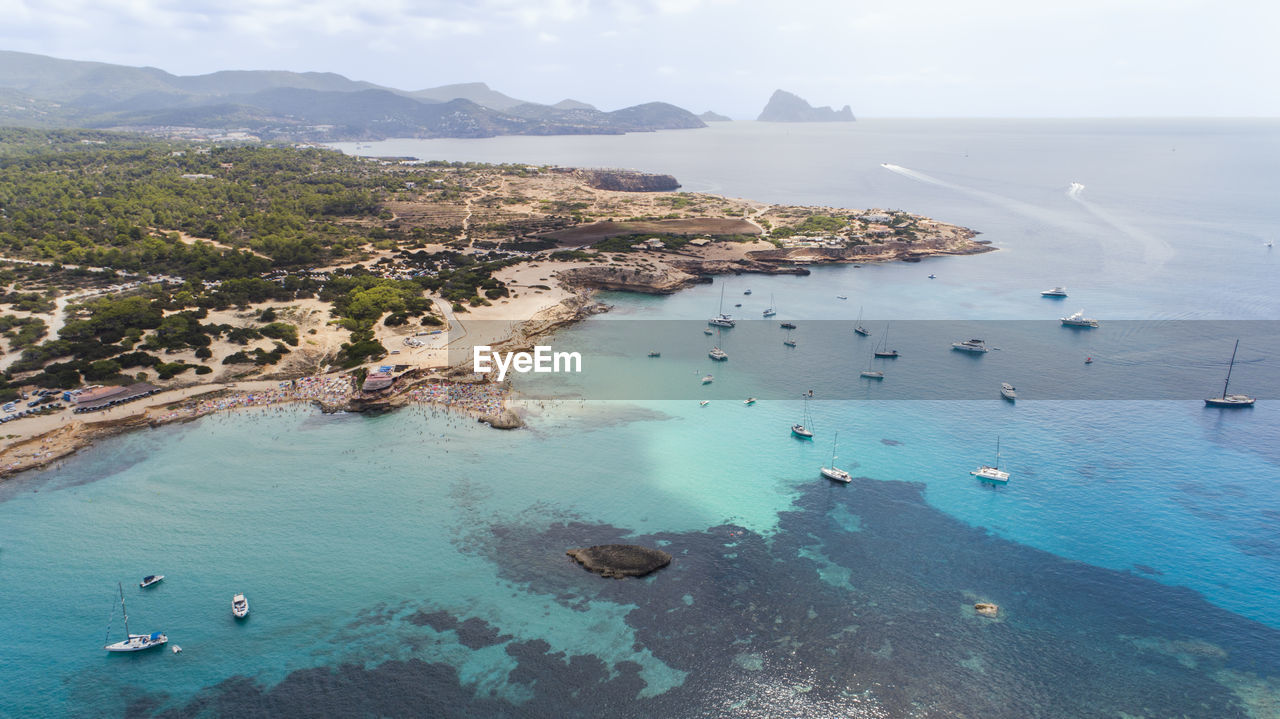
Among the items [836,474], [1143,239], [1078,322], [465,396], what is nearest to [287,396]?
[465,396]

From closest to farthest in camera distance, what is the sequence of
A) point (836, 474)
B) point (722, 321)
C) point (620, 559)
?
point (620, 559)
point (836, 474)
point (722, 321)

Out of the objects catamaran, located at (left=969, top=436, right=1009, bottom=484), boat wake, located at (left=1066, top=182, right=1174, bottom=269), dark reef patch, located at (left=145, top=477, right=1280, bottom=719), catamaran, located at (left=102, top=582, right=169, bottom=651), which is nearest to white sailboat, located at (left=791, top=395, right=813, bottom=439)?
catamaran, located at (left=969, top=436, right=1009, bottom=484)

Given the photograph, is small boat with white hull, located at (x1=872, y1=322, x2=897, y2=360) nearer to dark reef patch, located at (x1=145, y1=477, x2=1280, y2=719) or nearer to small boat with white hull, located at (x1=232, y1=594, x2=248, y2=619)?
dark reef patch, located at (x1=145, y1=477, x2=1280, y2=719)

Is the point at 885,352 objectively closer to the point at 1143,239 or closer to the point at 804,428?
the point at 804,428

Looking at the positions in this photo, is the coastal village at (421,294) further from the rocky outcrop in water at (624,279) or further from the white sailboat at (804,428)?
the white sailboat at (804,428)

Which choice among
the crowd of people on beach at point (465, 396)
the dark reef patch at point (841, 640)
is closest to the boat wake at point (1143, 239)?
the dark reef patch at point (841, 640)

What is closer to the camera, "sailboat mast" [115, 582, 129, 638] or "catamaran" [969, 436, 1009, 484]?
"sailboat mast" [115, 582, 129, 638]
